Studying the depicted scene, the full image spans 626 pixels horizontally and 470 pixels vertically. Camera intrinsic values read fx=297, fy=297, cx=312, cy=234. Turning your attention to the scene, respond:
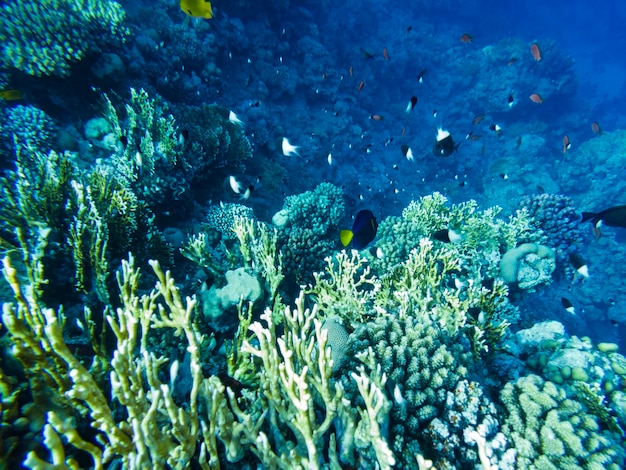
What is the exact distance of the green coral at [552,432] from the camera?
2.53 m

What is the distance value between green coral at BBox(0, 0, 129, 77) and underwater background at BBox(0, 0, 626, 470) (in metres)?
0.04

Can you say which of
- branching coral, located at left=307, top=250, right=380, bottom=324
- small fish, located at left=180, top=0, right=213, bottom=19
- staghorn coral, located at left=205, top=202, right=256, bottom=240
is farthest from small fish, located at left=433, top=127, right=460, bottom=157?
small fish, located at left=180, top=0, right=213, bottom=19

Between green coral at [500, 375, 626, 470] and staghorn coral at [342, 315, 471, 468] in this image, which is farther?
green coral at [500, 375, 626, 470]

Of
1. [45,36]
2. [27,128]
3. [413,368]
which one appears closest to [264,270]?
[413,368]

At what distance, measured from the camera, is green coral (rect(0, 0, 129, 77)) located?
6.46 m

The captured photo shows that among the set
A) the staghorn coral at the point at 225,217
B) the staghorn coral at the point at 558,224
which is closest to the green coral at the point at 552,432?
the staghorn coral at the point at 225,217

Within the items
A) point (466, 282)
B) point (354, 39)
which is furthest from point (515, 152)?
point (466, 282)

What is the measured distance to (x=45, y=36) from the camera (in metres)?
6.65

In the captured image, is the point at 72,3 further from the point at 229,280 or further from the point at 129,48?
the point at 229,280

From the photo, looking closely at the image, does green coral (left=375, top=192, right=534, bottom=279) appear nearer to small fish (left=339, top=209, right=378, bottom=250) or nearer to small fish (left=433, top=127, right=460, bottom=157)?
small fish (left=433, top=127, right=460, bottom=157)

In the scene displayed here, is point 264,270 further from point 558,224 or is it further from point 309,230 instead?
point 558,224

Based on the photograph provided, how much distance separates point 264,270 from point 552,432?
150 inches

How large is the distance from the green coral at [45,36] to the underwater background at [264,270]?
0.15 feet

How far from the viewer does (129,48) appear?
8.44 m
